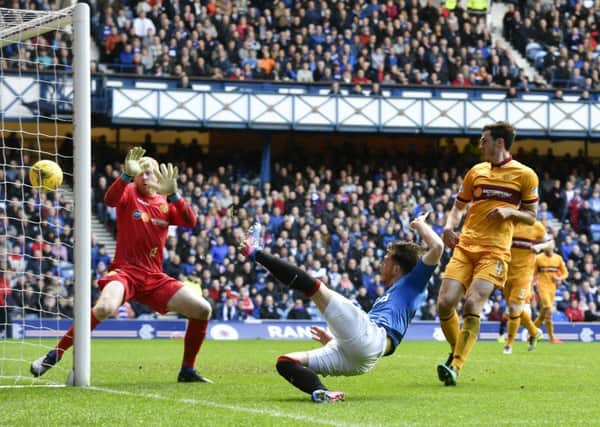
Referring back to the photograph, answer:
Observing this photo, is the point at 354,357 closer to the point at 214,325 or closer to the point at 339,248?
the point at 214,325

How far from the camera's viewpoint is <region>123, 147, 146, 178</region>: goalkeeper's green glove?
1106cm

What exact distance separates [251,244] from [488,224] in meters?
3.95

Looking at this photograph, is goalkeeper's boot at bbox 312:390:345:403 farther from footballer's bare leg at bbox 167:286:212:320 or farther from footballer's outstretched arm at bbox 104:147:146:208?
footballer's outstretched arm at bbox 104:147:146:208

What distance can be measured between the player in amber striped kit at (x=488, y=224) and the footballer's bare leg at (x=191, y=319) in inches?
99.0

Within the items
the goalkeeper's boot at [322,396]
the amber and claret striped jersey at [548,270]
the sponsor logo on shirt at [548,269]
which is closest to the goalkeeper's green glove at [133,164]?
the goalkeeper's boot at [322,396]

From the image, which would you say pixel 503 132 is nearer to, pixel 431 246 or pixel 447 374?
pixel 447 374

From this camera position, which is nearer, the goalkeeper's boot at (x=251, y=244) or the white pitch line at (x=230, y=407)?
the white pitch line at (x=230, y=407)

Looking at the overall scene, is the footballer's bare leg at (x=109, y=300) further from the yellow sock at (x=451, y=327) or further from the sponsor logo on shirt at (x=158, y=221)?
the yellow sock at (x=451, y=327)

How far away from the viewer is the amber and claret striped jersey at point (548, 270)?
2450 centimetres

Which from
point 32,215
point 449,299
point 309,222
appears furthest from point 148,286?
point 309,222

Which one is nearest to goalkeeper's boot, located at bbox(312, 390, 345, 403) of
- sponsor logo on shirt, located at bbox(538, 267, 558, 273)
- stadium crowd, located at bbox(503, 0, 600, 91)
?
sponsor logo on shirt, located at bbox(538, 267, 558, 273)

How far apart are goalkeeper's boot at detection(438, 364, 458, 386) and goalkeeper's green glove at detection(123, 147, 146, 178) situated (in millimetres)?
3540

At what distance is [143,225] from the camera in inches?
470

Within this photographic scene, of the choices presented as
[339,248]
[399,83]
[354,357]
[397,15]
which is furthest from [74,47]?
[397,15]
